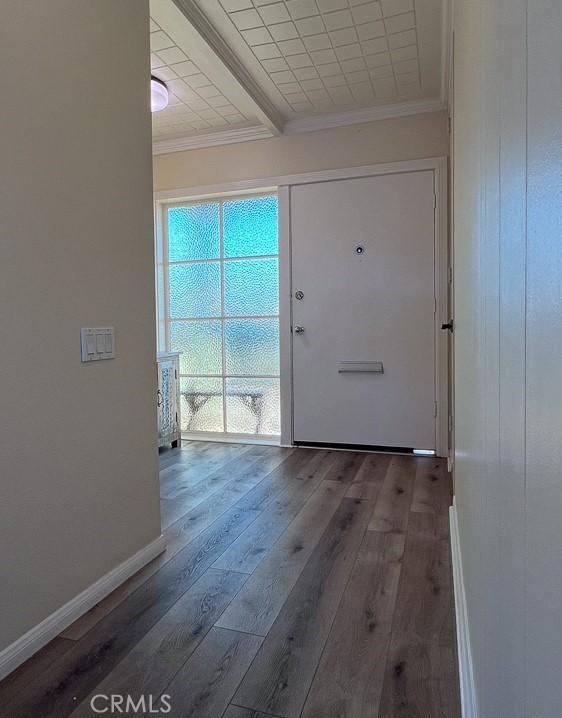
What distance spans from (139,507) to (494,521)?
55.4 inches

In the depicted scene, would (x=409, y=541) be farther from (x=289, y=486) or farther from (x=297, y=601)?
(x=289, y=486)

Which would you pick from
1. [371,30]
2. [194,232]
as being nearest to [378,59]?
[371,30]

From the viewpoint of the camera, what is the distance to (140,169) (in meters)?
1.72

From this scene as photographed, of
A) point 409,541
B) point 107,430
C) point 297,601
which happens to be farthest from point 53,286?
point 409,541

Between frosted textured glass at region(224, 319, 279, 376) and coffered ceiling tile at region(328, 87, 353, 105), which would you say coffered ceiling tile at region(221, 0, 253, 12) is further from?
frosted textured glass at region(224, 319, 279, 376)

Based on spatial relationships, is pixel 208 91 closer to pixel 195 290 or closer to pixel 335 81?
pixel 335 81

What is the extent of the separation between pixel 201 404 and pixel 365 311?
157 cm

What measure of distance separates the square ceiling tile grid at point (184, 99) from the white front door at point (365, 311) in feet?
2.42

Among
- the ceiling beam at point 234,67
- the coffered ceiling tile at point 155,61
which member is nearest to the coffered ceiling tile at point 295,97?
the ceiling beam at point 234,67

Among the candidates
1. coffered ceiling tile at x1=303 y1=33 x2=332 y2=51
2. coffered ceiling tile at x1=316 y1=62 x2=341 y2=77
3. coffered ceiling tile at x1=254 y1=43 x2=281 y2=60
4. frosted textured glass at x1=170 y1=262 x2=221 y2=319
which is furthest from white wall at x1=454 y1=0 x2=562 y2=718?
frosted textured glass at x1=170 y1=262 x2=221 y2=319

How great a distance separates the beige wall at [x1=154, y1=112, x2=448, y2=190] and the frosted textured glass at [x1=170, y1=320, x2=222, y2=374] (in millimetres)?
1127

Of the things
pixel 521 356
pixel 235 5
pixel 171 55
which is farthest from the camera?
pixel 171 55

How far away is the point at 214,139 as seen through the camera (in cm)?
345

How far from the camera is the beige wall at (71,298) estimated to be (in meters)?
1.22
